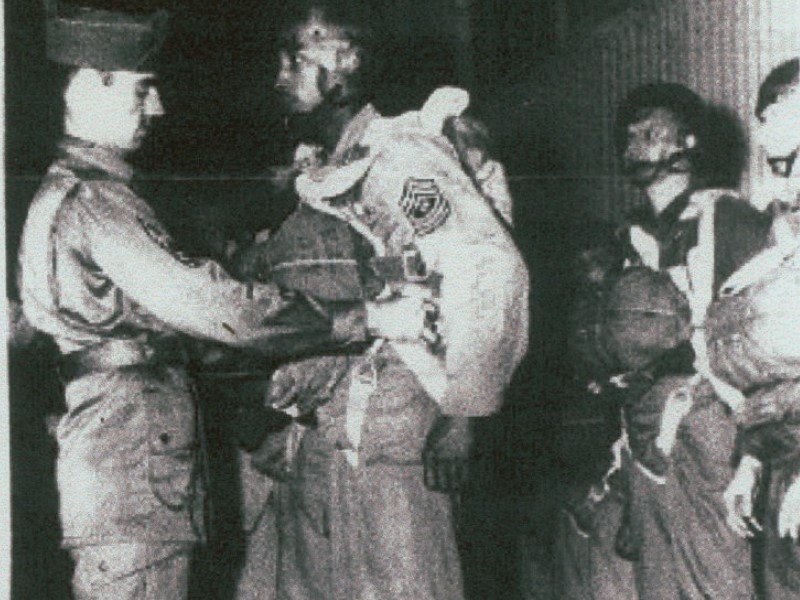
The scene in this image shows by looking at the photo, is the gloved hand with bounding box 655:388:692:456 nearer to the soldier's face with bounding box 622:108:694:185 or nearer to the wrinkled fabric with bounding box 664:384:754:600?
the wrinkled fabric with bounding box 664:384:754:600

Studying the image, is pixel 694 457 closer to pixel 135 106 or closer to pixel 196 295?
pixel 196 295

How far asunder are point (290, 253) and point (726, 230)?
644mm

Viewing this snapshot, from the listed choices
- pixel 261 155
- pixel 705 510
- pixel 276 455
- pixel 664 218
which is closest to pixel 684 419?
pixel 705 510

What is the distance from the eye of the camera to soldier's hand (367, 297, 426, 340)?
2.17 meters

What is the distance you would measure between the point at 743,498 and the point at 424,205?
62cm

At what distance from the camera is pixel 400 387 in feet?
7.29

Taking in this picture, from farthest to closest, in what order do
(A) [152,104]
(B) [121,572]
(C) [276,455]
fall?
(C) [276,455] → (A) [152,104] → (B) [121,572]

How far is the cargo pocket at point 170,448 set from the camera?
2072mm

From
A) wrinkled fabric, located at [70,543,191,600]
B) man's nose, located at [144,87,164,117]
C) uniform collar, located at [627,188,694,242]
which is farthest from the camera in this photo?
uniform collar, located at [627,188,694,242]

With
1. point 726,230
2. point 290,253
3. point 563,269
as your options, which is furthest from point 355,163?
point 726,230

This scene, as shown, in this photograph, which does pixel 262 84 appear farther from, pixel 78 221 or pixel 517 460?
pixel 517 460

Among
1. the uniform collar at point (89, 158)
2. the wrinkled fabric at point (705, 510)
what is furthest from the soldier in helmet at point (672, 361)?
the uniform collar at point (89, 158)

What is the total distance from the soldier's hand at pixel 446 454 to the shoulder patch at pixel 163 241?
41cm

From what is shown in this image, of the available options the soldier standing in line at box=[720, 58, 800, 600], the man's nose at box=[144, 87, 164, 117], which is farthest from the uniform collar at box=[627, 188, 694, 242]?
the man's nose at box=[144, 87, 164, 117]
